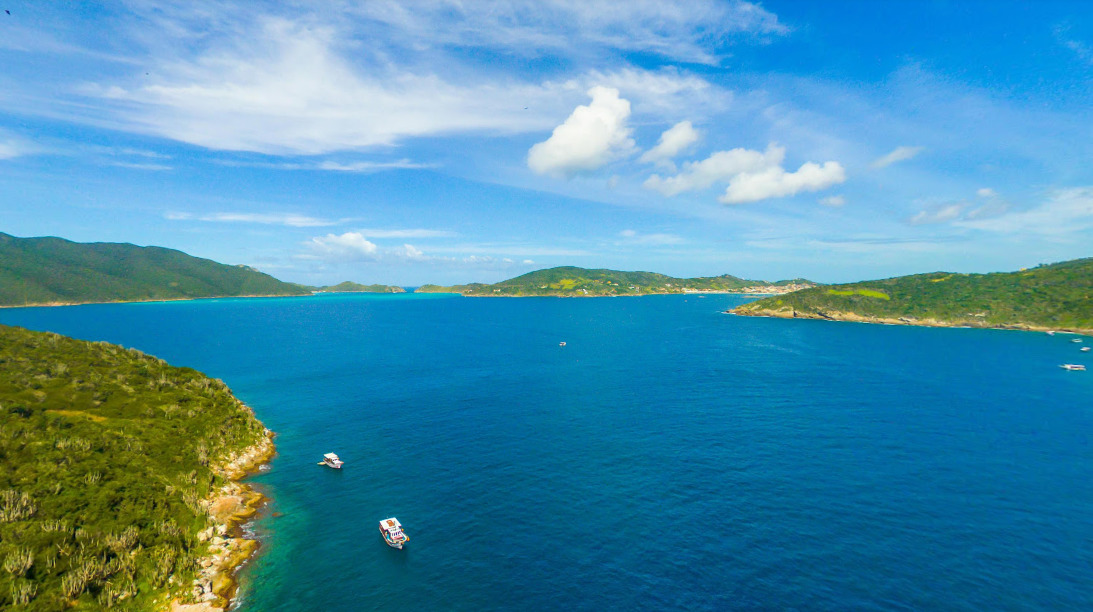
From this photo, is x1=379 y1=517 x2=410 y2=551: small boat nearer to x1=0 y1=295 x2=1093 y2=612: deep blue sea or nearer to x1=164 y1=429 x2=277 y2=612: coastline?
x1=0 y1=295 x2=1093 y2=612: deep blue sea

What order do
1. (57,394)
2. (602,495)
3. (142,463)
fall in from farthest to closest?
1. (57,394)
2. (602,495)
3. (142,463)

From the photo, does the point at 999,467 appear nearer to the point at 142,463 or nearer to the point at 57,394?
the point at 142,463

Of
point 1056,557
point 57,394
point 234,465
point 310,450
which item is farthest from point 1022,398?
point 57,394

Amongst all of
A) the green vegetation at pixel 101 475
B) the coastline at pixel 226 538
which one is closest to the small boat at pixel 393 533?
the coastline at pixel 226 538

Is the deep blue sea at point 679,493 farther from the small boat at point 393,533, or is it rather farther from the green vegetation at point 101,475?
the green vegetation at point 101,475

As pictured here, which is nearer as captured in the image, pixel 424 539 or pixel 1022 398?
pixel 424 539

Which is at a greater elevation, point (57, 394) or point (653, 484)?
point (57, 394)
